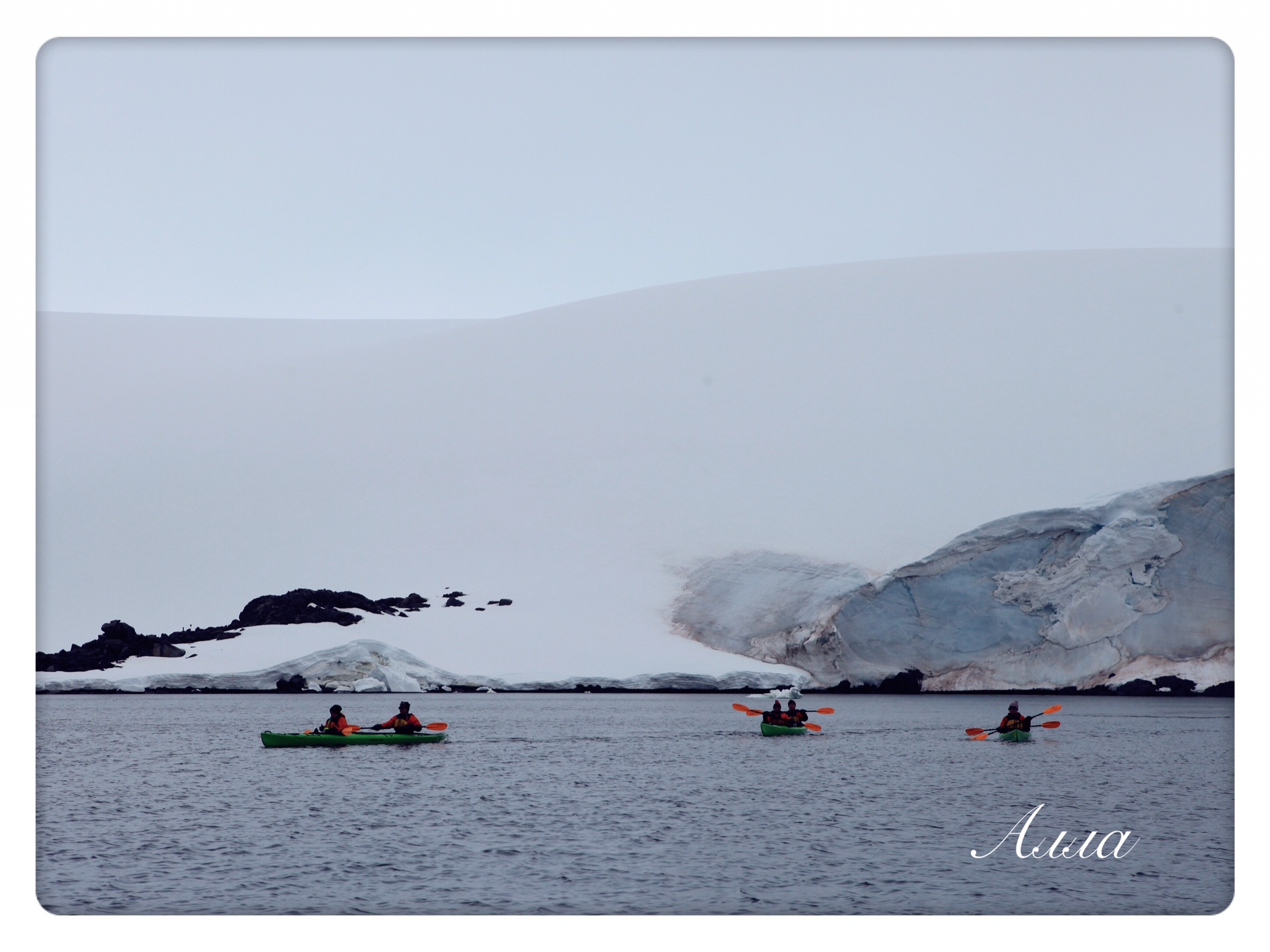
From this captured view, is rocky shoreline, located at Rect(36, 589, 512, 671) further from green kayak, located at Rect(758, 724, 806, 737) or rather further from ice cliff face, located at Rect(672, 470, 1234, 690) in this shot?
green kayak, located at Rect(758, 724, 806, 737)

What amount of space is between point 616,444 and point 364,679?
1471cm

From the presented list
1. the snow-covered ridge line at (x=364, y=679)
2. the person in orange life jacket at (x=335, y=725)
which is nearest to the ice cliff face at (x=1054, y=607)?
the snow-covered ridge line at (x=364, y=679)

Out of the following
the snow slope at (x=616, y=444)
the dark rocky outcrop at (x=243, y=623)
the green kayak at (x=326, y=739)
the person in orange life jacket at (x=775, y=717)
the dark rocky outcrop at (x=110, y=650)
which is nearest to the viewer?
A: the green kayak at (x=326, y=739)

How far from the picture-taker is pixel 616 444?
37.8 meters

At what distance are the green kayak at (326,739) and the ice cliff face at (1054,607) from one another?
10312mm

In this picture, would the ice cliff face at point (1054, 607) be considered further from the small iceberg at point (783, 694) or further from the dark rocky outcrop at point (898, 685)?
the small iceberg at point (783, 694)

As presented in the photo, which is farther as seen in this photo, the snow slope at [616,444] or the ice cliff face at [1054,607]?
the snow slope at [616,444]

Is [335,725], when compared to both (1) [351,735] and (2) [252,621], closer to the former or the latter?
(1) [351,735]

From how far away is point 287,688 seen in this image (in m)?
25.6

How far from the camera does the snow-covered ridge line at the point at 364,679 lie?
978 inches

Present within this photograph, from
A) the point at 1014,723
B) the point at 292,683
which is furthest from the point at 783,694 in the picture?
the point at 292,683

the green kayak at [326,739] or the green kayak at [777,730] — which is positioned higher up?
the green kayak at [326,739]

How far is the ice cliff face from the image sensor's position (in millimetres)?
22766

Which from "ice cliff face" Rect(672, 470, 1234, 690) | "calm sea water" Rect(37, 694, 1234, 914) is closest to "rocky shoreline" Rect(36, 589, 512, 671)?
"calm sea water" Rect(37, 694, 1234, 914)
